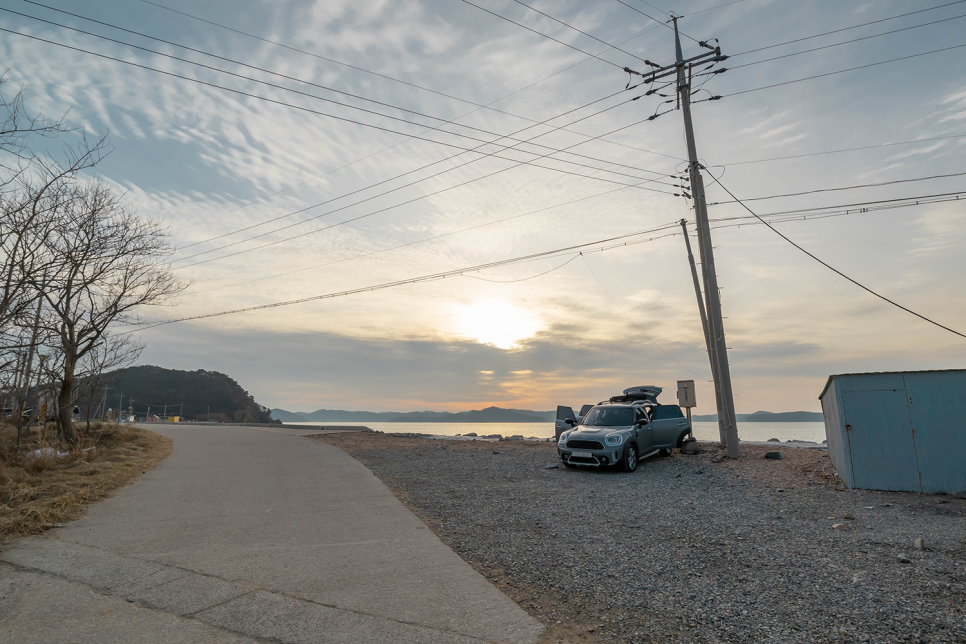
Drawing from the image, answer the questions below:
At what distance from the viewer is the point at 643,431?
50.1 ft

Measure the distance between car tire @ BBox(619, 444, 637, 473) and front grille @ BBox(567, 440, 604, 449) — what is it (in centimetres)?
71

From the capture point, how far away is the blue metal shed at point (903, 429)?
10.1m

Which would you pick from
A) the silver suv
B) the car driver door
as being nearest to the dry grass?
the silver suv

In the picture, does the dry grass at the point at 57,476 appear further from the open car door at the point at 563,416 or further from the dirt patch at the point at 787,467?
the open car door at the point at 563,416

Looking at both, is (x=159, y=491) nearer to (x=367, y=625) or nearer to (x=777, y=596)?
(x=367, y=625)

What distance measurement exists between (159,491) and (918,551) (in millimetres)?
12192

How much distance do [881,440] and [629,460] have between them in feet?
18.1

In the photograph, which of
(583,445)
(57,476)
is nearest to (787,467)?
(583,445)

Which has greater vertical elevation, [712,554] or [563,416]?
[563,416]

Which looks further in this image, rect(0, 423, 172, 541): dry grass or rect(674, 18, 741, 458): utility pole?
rect(674, 18, 741, 458): utility pole

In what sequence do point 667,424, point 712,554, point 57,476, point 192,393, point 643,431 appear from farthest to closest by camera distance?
point 192,393 < point 667,424 < point 643,431 < point 57,476 < point 712,554

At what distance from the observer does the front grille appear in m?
13.9

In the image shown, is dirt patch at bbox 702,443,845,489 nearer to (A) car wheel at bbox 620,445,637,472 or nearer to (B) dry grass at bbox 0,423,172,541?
(A) car wheel at bbox 620,445,637,472

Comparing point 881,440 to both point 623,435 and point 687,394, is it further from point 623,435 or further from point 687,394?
point 687,394
